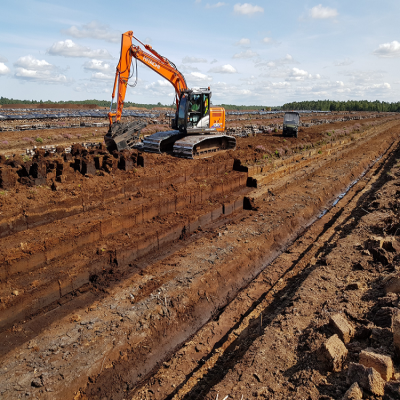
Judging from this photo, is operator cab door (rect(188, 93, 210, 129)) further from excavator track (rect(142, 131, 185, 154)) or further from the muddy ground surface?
the muddy ground surface

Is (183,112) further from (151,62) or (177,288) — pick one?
(177,288)

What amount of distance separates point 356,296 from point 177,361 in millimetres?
3288

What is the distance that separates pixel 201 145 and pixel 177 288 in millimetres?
10120

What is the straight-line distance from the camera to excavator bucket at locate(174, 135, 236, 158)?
48.3ft

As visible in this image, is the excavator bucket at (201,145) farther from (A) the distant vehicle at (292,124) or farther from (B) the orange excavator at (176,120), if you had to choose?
(A) the distant vehicle at (292,124)

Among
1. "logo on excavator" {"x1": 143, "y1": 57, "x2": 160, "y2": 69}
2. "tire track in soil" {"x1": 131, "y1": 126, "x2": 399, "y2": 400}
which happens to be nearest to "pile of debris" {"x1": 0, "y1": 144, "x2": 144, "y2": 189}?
"logo on excavator" {"x1": 143, "y1": 57, "x2": 160, "y2": 69}

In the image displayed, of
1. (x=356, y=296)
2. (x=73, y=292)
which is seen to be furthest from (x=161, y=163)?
(x=356, y=296)

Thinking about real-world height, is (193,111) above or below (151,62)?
below

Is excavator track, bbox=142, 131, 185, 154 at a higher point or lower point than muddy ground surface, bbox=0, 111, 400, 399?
higher

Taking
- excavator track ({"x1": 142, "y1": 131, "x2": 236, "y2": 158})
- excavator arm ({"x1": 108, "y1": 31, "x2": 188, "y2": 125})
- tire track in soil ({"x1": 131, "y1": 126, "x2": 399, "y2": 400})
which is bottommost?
tire track in soil ({"x1": 131, "y1": 126, "x2": 399, "y2": 400})

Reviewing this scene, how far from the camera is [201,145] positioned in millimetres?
15852

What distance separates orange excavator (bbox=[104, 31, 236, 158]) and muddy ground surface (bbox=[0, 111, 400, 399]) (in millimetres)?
2933

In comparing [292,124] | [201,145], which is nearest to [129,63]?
[201,145]

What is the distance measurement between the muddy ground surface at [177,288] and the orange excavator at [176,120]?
293 centimetres
